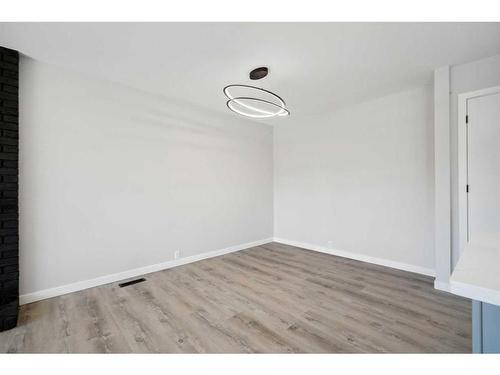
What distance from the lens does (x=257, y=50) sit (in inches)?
92.1

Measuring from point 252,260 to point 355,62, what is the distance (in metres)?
3.27

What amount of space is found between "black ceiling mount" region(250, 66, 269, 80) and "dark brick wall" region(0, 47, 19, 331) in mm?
2506

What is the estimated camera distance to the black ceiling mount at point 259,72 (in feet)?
8.82

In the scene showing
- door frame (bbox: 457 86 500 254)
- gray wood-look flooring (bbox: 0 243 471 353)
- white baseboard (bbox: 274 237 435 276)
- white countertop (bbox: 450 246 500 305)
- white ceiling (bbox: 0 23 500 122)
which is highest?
white ceiling (bbox: 0 23 500 122)

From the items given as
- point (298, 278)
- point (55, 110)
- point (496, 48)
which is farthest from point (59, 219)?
point (496, 48)

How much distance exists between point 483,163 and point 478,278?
8.48 feet

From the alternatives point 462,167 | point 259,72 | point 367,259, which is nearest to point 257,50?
point 259,72

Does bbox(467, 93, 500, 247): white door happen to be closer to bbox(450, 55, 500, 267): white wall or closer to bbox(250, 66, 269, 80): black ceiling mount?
bbox(450, 55, 500, 267): white wall

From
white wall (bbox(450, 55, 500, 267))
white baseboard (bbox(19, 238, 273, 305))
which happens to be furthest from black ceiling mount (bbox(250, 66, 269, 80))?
white baseboard (bbox(19, 238, 273, 305))

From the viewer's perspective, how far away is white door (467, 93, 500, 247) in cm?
254

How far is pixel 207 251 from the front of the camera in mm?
4109

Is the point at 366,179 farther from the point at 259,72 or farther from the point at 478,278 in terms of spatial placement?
the point at 478,278
